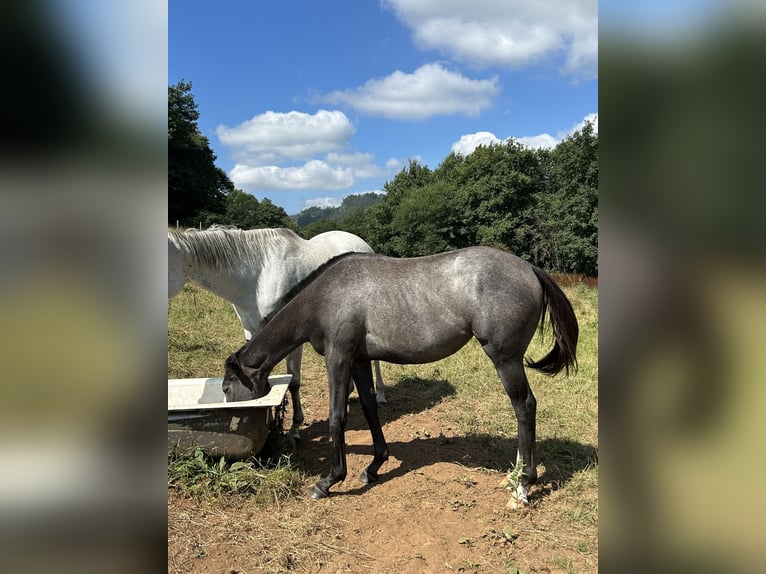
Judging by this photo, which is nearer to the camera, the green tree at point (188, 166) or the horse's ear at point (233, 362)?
the horse's ear at point (233, 362)

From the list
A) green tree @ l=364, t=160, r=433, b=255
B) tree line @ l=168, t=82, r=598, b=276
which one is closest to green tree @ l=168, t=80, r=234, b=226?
tree line @ l=168, t=82, r=598, b=276

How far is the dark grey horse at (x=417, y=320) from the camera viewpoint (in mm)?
3305

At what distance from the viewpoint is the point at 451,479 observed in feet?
12.4

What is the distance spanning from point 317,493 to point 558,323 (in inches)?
89.4

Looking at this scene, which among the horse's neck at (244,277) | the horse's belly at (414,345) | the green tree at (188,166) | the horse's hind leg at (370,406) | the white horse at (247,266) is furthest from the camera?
the green tree at (188,166)

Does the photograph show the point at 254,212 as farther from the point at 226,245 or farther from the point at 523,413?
the point at 523,413

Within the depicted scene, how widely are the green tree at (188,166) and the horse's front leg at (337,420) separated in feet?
75.4

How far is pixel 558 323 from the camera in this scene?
3.51 meters

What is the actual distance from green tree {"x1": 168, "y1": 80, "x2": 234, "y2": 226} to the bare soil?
23123 millimetres

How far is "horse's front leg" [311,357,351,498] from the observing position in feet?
11.5

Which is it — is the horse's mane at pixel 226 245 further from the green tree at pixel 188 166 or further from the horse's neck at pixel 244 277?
the green tree at pixel 188 166
